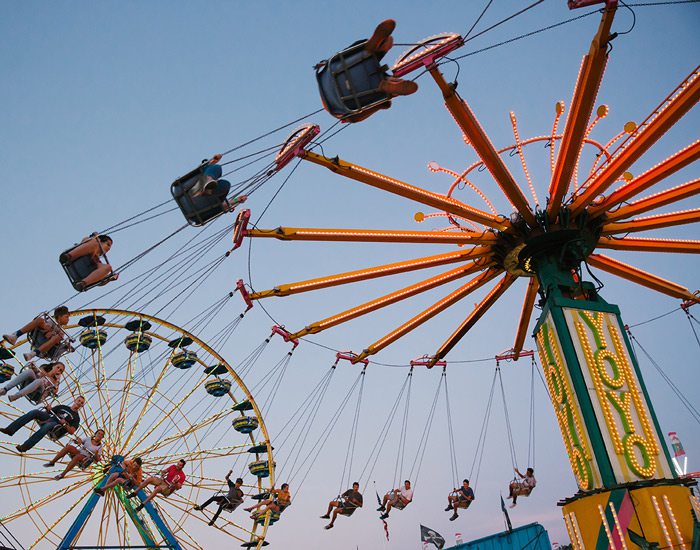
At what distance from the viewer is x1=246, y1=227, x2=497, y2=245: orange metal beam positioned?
14227 millimetres

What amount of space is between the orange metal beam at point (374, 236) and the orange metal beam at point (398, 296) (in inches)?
47.0

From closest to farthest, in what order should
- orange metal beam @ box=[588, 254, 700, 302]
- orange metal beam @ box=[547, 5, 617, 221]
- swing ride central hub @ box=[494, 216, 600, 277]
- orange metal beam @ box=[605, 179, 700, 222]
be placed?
1. orange metal beam @ box=[547, 5, 617, 221]
2. orange metal beam @ box=[605, 179, 700, 222]
3. swing ride central hub @ box=[494, 216, 600, 277]
4. orange metal beam @ box=[588, 254, 700, 302]

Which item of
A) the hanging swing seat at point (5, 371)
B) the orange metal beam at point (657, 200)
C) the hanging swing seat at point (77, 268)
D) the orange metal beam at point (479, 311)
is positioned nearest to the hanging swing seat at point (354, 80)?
the hanging swing seat at point (77, 268)

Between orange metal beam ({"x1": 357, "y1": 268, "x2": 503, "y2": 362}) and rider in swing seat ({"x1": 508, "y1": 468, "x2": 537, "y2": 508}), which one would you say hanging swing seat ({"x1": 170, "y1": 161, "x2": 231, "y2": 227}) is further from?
rider in swing seat ({"x1": 508, "y1": 468, "x2": 537, "y2": 508})

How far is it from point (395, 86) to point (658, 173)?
240 inches

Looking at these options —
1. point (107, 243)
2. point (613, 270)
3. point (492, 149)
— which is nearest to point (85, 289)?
point (107, 243)

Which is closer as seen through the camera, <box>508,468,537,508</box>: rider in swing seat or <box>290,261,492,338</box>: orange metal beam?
<box>290,261,492,338</box>: orange metal beam

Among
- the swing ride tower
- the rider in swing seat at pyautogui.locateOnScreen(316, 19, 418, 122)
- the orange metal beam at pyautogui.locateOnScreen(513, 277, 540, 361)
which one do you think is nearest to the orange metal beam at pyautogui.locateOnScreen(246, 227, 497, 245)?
the swing ride tower

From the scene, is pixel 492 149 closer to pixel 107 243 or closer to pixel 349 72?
pixel 349 72

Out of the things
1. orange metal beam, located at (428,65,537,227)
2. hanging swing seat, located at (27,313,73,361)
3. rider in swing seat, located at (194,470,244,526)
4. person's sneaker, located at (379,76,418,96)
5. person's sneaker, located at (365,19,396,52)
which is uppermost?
orange metal beam, located at (428,65,537,227)

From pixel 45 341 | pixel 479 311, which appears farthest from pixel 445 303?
pixel 45 341

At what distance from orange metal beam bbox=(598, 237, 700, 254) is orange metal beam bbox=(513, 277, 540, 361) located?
2210 millimetres

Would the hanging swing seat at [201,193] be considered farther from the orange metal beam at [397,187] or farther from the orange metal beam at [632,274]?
the orange metal beam at [632,274]

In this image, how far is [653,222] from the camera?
47.7ft
